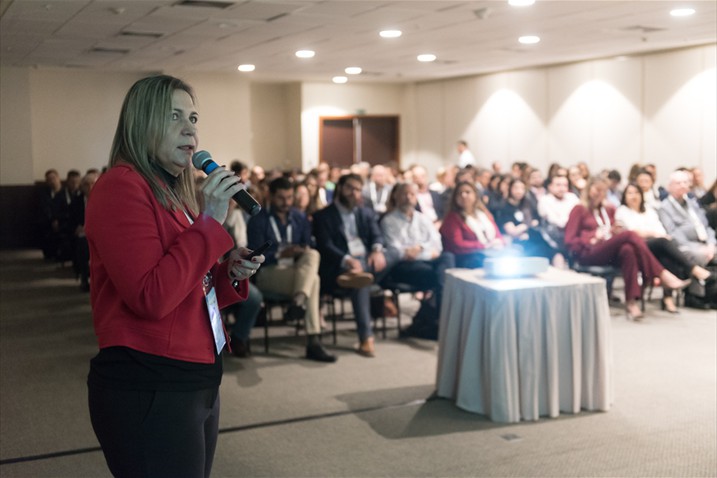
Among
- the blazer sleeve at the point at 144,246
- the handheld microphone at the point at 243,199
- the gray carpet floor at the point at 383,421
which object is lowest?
the gray carpet floor at the point at 383,421

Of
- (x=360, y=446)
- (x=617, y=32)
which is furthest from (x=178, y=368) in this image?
(x=617, y=32)

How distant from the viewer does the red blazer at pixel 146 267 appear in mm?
1566

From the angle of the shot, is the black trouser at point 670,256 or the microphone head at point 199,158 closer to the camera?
the microphone head at point 199,158

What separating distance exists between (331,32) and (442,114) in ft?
25.6

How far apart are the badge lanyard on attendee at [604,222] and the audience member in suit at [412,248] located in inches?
71.4

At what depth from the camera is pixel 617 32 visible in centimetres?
941

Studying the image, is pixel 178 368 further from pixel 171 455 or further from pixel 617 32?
pixel 617 32

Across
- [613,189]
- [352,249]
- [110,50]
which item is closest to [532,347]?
[352,249]

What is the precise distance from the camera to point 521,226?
814 centimetres

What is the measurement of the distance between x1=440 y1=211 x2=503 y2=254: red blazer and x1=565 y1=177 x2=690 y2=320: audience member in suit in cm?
139

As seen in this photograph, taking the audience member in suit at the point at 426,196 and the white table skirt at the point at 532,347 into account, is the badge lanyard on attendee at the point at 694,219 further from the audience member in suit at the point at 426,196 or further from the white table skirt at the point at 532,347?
the white table skirt at the point at 532,347

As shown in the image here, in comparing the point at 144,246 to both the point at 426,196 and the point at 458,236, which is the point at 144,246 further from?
the point at 426,196

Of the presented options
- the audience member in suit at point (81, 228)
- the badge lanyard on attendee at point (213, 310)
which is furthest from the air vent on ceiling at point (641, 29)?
the badge lanyard on attendee at point (213, 310)

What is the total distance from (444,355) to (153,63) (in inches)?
363
